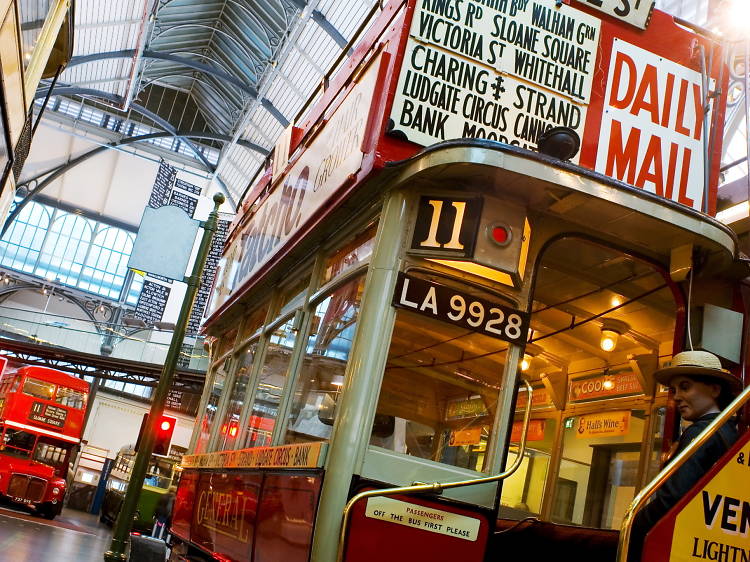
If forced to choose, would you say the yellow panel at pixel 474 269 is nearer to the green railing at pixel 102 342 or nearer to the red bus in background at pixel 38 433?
the red bus in background at pixel 38 433

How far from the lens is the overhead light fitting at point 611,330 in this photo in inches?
279

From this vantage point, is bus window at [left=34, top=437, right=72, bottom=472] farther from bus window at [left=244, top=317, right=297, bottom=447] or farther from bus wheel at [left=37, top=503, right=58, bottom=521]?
bus window at [left=244, top=317, right=297, bottom=447]

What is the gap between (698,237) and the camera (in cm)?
477

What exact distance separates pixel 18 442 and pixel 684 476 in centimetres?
2067

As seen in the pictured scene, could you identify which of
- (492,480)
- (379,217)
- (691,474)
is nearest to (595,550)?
(492,480)

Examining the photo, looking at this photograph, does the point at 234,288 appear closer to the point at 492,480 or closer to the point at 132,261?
the point at 132,261

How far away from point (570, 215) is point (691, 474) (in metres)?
1.84

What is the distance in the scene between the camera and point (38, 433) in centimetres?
2125

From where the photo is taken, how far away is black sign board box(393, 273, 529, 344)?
4504mm

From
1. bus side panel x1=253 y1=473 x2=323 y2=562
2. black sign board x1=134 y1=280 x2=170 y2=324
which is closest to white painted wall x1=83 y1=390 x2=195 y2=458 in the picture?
black sign board x1=134 y1=280 x2=170 y2=324

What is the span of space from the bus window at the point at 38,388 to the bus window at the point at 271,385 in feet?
54.3

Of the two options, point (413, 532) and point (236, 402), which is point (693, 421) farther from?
point (236, 402)

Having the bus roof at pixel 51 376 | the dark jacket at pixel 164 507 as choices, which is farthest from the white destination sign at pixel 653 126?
the bus roof at pixel 51 376

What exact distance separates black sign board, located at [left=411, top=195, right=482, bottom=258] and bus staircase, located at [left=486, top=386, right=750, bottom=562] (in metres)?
1.62
